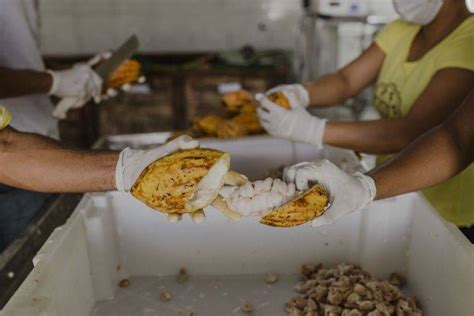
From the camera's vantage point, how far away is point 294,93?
2.62 meters

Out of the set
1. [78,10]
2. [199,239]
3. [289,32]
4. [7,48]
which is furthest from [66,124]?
[199,239]

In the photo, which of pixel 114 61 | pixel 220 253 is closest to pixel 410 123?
pixel 220 253

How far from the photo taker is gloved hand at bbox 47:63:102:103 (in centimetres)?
271

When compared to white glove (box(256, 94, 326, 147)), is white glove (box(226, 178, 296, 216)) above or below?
above

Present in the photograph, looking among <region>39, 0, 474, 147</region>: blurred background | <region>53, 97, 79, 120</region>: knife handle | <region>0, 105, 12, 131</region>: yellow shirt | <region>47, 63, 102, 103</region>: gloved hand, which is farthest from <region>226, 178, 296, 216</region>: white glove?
<region>39, 0, 474, 147</region>: blurred background

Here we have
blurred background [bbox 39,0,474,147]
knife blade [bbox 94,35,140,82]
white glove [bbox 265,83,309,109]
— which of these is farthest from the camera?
blurred background [bbox 39,0,474,147]

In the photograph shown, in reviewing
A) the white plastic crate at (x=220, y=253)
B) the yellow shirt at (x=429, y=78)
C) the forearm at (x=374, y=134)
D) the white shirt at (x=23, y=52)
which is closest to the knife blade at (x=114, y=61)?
the white shirt at (x=23, y=52)

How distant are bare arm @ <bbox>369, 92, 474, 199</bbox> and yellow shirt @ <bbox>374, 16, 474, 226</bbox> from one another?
0.42 metres

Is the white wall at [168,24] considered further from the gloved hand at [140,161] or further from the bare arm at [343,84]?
the gloved hand at [140,161]

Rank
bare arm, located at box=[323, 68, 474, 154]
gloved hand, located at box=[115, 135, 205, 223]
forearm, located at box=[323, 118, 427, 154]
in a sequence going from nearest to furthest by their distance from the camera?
gloved hand, located at box=[115, 135, 205, 223] < bare arm, located at box=[323, 68, 474, 154] < forearm, located at box=[323, 118, 427, 154]

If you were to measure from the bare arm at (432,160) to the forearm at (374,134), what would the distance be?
1.32 feet

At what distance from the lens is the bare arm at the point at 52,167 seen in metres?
1.47

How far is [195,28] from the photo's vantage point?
5492 millimetres

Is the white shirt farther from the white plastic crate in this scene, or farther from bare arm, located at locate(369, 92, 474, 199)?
bare arm, located at locate(369, 92, 474, 199)
